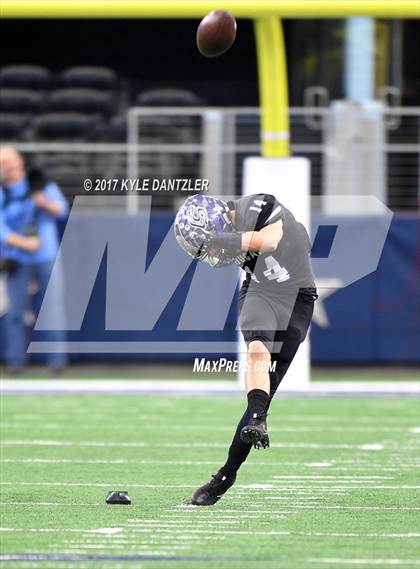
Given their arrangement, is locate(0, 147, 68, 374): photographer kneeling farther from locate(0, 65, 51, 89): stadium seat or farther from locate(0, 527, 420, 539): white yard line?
locate(0, 527, 420, 539): white yard line

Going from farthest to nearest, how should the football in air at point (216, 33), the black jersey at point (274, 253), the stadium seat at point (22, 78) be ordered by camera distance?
1. the stadium seat at point (22, 78)
2. the football in air at point (216, 33)
3. the black jersey at point (274, 253)

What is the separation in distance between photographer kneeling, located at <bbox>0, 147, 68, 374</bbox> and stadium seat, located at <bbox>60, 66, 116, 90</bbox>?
4.30 meters

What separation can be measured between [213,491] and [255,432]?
560 mm

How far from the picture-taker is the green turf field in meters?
5.69

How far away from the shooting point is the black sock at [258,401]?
6.45 meters

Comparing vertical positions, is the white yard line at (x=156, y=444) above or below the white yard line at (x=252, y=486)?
below

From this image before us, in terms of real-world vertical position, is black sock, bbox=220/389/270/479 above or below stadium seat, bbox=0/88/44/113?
below

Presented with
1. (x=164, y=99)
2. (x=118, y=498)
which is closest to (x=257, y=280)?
(x=118, y=498)

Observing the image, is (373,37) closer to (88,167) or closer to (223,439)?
(88,167)

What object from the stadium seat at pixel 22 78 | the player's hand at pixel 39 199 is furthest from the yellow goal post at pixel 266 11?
the stadium seat at pixel 22 78

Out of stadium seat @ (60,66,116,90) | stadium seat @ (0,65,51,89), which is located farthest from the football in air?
stadium seat @ (0,65,51,89)

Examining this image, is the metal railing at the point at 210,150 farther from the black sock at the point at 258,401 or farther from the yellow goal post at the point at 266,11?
the black sock at the point at 258,401

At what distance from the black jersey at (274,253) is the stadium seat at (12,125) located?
10242 millimetres

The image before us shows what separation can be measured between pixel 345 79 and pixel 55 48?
4617 mm
